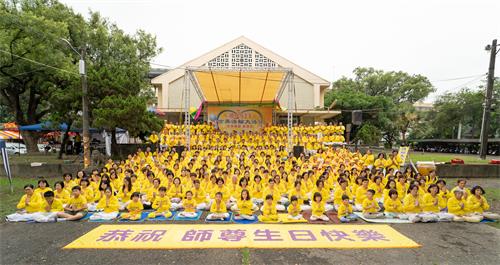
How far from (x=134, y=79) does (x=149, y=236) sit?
384 inches

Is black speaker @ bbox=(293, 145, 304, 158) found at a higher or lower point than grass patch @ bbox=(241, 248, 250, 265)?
higher

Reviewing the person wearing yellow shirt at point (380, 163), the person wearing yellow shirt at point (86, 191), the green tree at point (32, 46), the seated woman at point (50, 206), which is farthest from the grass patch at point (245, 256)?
the green tree at point (32, 46)

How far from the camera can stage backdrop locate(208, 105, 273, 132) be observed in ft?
58.6

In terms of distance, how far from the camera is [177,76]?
69.3 feet

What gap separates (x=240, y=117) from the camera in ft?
59.2

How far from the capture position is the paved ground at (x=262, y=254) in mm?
4145

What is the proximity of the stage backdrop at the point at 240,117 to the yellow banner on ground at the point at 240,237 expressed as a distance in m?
12.5

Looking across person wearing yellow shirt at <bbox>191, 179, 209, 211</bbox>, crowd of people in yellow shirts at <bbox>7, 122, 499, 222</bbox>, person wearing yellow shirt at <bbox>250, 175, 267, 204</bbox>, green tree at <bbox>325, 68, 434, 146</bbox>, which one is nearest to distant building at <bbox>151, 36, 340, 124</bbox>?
green tree at <bbox>325, 68, 434, 146</bbox>

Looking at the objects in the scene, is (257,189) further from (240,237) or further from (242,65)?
(242,65)

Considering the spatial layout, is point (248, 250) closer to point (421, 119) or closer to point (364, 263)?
point (364, 263)

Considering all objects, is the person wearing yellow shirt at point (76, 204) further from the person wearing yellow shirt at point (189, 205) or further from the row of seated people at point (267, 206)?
the person wearing yellow shirt at point (189, 205)

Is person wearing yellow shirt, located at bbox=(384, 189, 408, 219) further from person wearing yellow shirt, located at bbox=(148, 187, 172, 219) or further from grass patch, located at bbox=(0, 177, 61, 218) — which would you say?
grass patch, located at bbox=(0, 177, 61, 218)

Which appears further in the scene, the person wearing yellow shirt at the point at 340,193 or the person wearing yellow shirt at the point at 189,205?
the person wearing yellow shirt at the point at 340,193

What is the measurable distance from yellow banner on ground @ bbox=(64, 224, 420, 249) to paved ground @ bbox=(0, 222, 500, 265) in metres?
0.19
